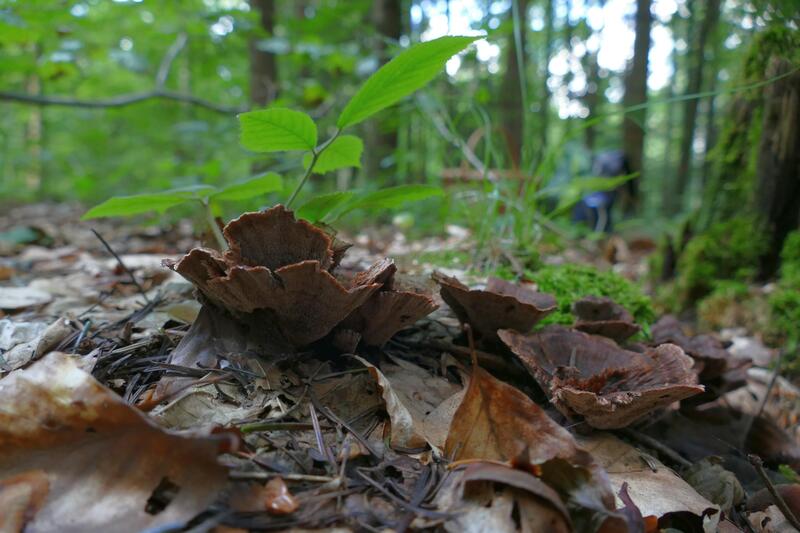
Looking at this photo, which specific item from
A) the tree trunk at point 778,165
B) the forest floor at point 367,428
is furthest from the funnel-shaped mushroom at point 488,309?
the tree trunk at point 778,165

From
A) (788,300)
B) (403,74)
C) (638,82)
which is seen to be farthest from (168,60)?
(638,82)

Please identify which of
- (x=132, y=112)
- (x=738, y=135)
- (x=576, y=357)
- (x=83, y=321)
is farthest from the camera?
(x=132, y=112)

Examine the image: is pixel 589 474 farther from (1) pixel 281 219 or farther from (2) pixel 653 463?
(1) pixel 281 219

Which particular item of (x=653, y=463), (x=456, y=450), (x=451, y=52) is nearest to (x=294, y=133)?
(x=451, y=52)

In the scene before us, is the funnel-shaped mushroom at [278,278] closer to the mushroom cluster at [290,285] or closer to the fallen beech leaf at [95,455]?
the mushroom cluster at [290,285]

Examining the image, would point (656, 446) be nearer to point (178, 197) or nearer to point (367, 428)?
point (367, 428)

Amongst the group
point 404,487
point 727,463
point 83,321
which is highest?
point 83,321
